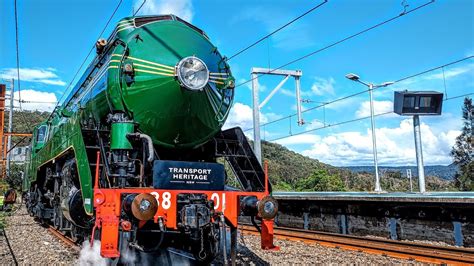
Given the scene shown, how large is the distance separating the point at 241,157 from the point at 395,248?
3.40 metres

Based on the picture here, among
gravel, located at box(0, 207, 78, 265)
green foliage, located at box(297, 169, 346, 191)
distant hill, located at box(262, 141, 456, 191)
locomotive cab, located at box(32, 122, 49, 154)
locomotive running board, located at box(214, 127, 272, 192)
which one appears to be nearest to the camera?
locomotive running board, located at box(214, 127, 272, 192)

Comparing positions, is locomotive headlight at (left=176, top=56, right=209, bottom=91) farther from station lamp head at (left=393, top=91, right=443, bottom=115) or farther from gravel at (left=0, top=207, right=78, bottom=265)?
station lamp head at (left=393, top=91, right=443, bottom=115)

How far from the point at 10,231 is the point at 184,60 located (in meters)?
8.83

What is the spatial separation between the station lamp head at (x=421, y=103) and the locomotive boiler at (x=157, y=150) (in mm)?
12018

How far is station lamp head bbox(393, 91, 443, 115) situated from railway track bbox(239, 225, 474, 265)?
8657 mm

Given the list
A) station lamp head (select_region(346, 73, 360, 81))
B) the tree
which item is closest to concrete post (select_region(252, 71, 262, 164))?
station lamp head (select_region(346, 73, 360, 81))

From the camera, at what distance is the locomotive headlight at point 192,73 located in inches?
216

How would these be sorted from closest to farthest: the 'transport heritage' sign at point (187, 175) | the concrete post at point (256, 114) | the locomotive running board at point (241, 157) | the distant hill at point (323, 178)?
the 'transport heritage' sign at point (187, 175)
the locomotive running board at point (241, 157)
the concrete post at point (256, 114)
the distant hill at point (323, 178)

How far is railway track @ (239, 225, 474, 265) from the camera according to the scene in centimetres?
688

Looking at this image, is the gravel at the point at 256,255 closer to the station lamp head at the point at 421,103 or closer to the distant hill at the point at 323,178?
the station lamp head at the point at 421,103

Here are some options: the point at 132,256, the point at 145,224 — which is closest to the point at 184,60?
the point at 145,224

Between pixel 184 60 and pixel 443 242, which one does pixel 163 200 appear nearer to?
pixel 184 60

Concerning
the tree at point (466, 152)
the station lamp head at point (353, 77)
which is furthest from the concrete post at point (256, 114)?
the tree at point (466, 152)

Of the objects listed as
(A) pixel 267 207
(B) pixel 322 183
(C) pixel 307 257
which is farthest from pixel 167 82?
(B) pixel 322 183
